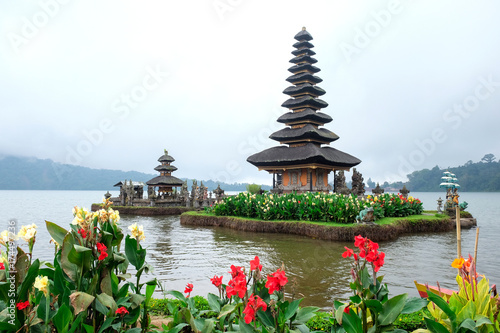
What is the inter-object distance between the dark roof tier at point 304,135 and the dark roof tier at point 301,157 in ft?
2.62

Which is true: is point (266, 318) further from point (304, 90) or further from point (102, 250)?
point (304, 90)

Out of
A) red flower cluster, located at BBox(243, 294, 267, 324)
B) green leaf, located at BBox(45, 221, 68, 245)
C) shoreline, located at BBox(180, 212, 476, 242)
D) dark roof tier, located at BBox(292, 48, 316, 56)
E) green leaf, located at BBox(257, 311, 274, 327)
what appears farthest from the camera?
dark roof tier, located at BBox(292, 48, 316, 56)

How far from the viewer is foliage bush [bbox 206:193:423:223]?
48.5 ft

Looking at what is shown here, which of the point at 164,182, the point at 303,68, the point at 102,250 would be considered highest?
the point at 303,68

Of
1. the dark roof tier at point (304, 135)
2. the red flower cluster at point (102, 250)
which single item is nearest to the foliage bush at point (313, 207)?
the dark roof tier at point (304, 135)

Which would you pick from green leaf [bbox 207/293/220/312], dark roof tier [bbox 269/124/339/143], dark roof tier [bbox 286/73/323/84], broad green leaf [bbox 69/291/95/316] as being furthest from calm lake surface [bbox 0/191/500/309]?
dark roof tier [bbox 286/73/323/84]

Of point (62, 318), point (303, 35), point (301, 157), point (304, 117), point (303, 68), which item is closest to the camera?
point (62, 318)

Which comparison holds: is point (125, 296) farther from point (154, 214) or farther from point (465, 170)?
point (465, 170)

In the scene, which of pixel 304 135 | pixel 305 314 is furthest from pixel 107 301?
pixel 304 135

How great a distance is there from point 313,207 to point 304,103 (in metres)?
16.3

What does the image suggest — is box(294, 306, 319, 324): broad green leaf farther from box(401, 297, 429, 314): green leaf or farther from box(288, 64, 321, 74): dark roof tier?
box(288, 64, 321, 74): dark roof tier

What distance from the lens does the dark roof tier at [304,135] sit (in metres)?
27.9

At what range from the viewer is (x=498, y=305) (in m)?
2.89

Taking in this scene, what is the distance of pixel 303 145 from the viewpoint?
28375 mm
